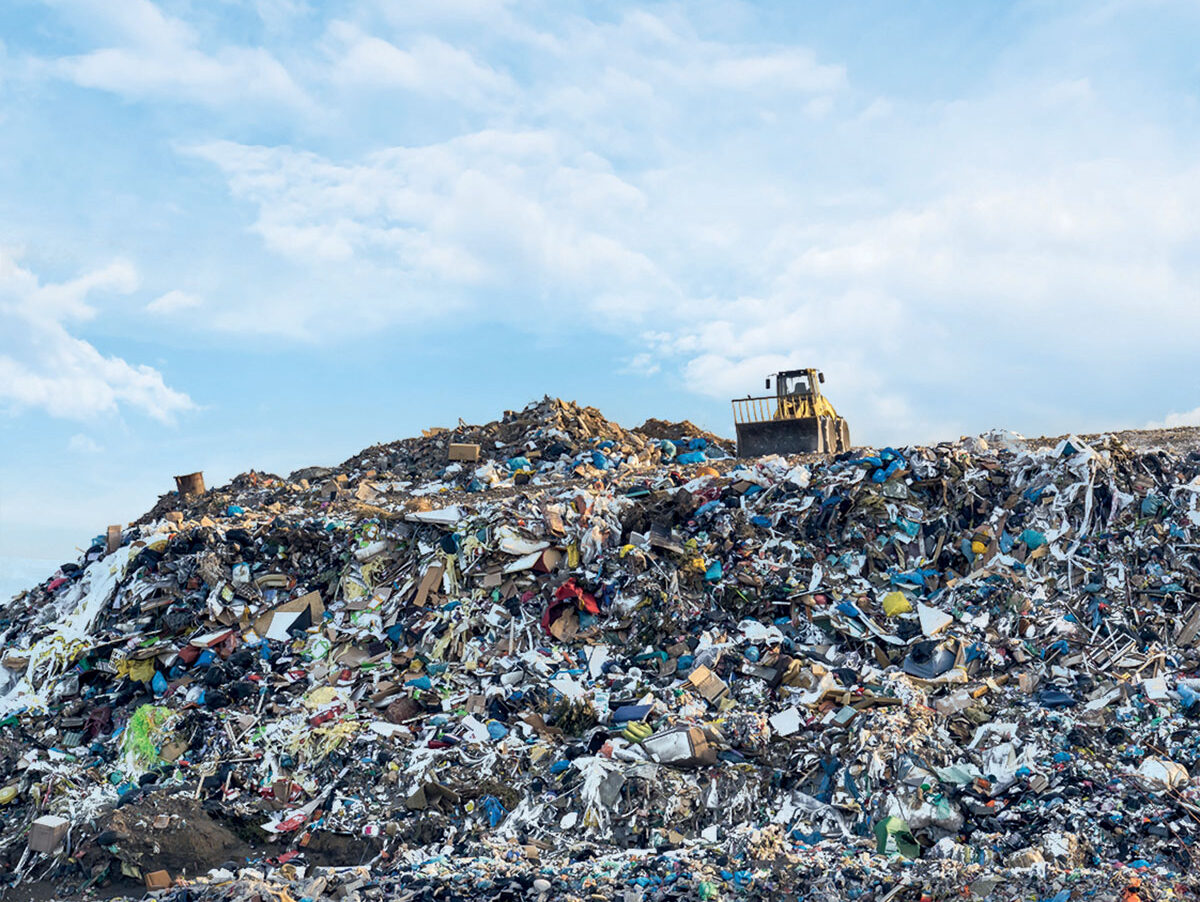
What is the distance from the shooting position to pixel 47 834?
868cm

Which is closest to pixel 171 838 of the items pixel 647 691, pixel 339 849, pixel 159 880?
pixel 159 880

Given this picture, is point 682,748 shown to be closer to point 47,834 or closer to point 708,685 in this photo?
point 708,685

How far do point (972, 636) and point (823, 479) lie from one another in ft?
9.19

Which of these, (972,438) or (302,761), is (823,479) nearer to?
(972,438)

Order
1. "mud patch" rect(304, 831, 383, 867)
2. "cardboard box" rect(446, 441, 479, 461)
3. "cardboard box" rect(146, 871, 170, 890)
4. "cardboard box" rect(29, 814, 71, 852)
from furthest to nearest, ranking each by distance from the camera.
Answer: "cardboard box" rect(446, 441, 479, 461) < "cardboard box" rect(29, 814, 71, 852) < "mud patch" rect(304, 831, 383, 867) < "cardboard box" rect(146, 871, 170, 890)

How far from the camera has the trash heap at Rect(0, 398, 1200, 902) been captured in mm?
7273

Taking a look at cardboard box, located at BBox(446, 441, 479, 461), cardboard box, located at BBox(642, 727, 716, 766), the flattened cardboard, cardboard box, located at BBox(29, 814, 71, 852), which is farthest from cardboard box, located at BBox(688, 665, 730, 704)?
cardboard box, located at BBox(446, 441, 479, 461)

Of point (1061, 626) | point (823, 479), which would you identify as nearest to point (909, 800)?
point (1061, 626)

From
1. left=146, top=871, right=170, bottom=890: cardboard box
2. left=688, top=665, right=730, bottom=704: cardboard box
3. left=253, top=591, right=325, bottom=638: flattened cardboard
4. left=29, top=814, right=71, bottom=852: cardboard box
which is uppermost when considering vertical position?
left=253, top=591, right=325, bottom=638: flattened cardboard

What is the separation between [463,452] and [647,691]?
8690 mm

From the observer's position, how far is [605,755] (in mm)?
8555

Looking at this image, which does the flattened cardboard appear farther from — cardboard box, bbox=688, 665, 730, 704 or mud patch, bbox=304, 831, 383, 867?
cardboard box, bbox=688, 665, 730, 704

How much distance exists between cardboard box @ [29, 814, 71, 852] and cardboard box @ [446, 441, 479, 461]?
961cm

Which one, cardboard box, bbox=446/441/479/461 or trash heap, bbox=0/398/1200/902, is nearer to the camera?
trash heap, bbox=0/398/1200/902
